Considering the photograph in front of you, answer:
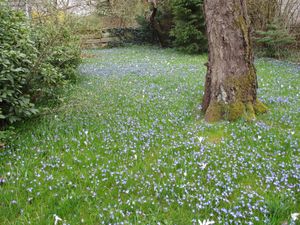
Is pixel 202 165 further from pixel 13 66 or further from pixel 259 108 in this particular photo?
pixel 13 66

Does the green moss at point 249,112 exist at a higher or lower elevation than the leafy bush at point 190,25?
lower

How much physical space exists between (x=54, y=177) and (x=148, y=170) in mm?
995

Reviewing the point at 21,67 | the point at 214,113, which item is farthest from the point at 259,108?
the point at 21,67

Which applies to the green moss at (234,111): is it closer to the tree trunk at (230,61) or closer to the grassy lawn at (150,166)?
the tree trunk at (230,61)

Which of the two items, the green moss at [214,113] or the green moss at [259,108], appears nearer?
the green moss at [214,113]

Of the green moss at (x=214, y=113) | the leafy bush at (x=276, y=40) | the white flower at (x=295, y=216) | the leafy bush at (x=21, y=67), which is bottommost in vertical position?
the white flower at (x=295, y=216)

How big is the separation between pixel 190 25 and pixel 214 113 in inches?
370

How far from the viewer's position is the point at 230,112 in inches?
168

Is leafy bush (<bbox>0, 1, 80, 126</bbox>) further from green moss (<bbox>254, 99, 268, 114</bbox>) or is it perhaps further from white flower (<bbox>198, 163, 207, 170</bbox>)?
green moss (<bbox>254, 99, 268, 114</bbox>)

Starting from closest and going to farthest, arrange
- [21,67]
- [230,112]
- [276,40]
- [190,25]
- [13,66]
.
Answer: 1. [13,66]
2. [21,67]
3. [230,112]
4. [276,40]
5. [190,25]

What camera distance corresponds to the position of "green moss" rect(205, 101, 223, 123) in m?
4.30

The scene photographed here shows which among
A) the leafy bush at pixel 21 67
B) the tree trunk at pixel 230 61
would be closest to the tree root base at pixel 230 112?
the tree trunk at pixel 230 61

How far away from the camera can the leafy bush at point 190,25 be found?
1270 cm

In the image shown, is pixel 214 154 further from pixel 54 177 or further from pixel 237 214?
pixel 54 177
